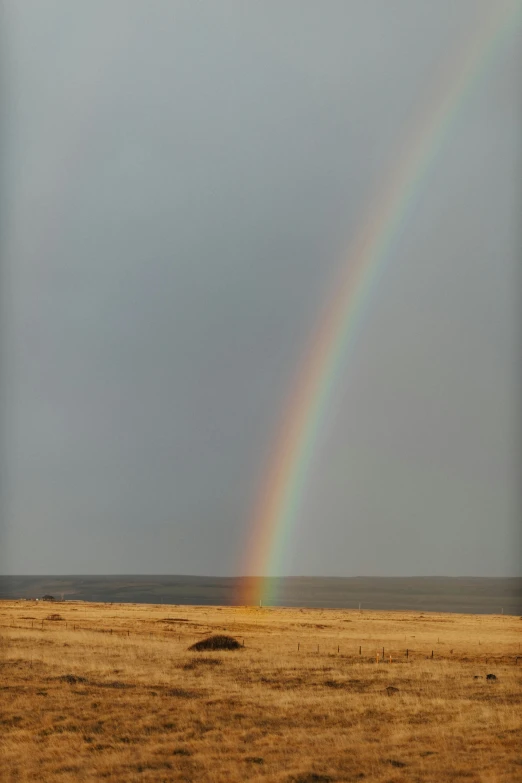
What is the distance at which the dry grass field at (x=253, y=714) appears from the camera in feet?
53.9

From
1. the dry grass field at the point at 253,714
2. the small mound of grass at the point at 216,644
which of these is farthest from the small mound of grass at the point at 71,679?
the small mound of grass at the point at 216,644

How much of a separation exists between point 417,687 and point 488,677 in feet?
14.2

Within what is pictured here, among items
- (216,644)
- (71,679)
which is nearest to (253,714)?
(71,679)

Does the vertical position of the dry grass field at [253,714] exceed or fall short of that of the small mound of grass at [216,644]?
it exceeds it

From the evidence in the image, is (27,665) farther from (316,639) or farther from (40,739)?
(316,639)

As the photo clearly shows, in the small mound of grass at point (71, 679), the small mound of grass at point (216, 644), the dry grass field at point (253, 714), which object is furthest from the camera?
the small mound of grass at point (216, 644)

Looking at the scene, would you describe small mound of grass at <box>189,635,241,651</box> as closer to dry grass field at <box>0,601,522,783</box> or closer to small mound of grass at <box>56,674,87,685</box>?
dry grass field at <box>0,601,522,783</box>

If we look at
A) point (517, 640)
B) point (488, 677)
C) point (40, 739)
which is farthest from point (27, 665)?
point (517, 640)

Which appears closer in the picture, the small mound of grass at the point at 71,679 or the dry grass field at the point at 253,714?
the dry grass field at the point at 253,714

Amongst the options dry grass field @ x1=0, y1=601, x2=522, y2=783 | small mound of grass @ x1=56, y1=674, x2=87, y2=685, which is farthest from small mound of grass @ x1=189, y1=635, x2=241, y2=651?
small mound of grass @ x1=56, y1=674, x2=87, y2=685

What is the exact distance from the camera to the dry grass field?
1642 centimetres

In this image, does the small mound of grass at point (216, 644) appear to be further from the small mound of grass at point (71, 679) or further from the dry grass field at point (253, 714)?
the small mound of grass at point (71, 679)

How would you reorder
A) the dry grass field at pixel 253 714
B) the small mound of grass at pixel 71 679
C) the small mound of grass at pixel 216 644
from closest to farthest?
the dry grass field at pixel 253 714
the small mound of grass at pixel 71 679
the small mound of grass at pixel 216 644

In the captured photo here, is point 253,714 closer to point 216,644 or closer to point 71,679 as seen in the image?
point 71,679
